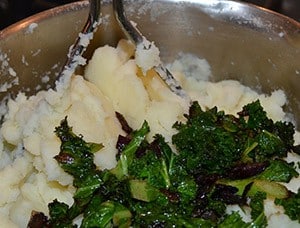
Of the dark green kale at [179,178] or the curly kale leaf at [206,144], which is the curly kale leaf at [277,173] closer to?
the dark green kale at [179,178]

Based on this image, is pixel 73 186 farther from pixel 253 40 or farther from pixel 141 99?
pixel 253 40

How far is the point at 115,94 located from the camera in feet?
9.23

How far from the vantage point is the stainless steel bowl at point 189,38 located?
2887mm

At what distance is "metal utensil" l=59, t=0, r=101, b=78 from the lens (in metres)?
2.79

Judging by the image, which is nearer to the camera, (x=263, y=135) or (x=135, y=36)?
(x=263, y=135)

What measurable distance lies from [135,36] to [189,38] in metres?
0.39

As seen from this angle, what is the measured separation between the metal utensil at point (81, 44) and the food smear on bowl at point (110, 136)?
0.15 ft

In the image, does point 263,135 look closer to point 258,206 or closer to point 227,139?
point 227,139

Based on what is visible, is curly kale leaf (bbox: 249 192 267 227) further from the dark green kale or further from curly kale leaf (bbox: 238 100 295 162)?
curly kale leaf (bbox: 238 100 295 162)

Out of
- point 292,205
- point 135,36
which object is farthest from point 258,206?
point 135,36

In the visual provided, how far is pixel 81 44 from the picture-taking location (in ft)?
9.21

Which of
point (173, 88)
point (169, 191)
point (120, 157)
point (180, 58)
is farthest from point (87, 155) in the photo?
point (180, 58)

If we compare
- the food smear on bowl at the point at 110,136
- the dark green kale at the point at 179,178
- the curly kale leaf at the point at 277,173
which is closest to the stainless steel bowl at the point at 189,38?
the food smear on bowl at the point at 110,136

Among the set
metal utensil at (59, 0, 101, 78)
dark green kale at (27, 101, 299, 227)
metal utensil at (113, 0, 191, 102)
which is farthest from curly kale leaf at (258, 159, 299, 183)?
metal utensil at (59, 0, 101, 78)
